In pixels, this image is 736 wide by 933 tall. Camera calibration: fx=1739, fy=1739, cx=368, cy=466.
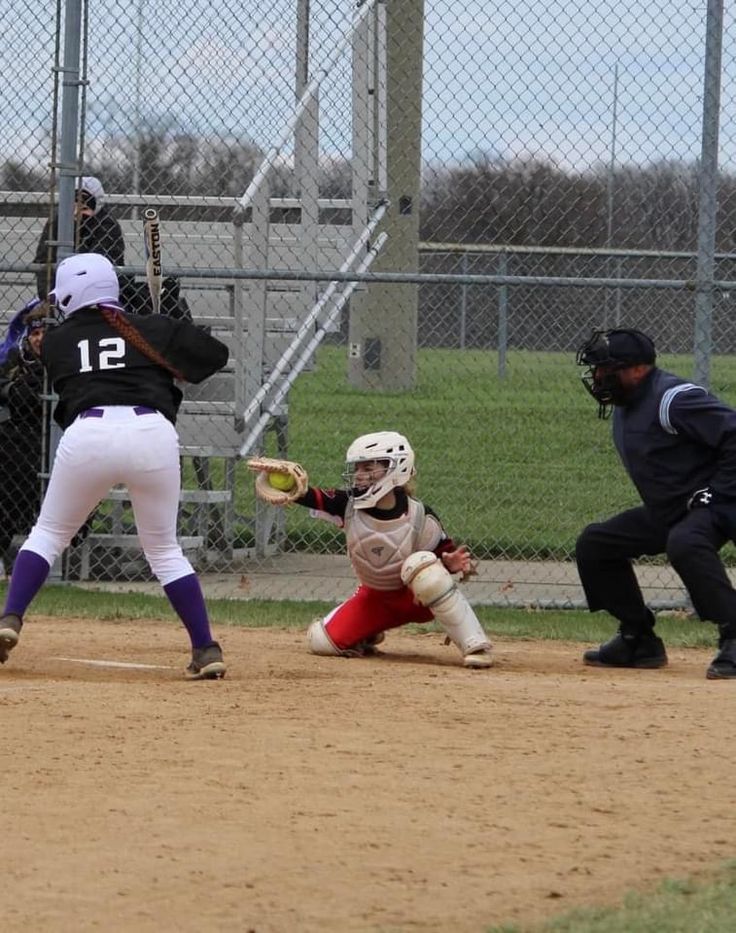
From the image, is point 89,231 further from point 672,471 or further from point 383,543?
point 672,471

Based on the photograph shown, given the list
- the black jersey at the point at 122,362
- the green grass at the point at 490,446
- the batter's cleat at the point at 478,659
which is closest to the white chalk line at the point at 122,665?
the black jersey at the point at 122,362

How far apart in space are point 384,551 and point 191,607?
108cm

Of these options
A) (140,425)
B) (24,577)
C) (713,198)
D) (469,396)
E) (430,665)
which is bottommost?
(469,396)

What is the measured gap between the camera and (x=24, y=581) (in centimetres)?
709

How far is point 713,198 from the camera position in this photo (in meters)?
9.16

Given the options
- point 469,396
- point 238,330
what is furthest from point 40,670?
point 469,396

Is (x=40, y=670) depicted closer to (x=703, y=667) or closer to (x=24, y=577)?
(x=24, y=577)

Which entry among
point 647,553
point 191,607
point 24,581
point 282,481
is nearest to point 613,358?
point 647,553

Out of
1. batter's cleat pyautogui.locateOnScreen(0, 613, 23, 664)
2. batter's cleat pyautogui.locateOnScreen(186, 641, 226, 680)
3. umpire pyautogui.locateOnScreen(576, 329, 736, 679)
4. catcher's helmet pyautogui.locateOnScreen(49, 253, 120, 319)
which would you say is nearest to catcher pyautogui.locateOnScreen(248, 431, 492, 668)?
umpire pyautogui.locateOnScreen(576, 329, 736, 679)

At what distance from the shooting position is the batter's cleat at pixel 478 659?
25.0ft

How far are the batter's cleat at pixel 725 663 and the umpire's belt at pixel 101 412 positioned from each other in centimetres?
259

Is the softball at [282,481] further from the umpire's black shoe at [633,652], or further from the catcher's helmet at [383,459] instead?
the umpire's black shoe at [633,652]

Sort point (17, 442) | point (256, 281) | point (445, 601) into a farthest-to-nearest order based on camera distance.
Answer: point (256, 281)
point (17, 442)
point (445, 601)

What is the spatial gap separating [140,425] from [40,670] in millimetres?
1257
